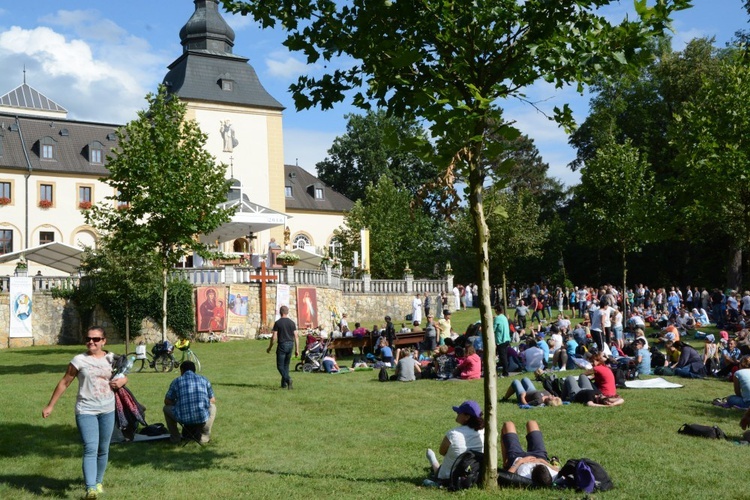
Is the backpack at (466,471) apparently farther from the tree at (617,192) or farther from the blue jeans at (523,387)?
the tree at (617,192)

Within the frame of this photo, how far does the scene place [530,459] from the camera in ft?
27.5

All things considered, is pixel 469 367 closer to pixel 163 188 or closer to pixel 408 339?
pixel 408 339

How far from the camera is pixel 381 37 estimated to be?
773 cm

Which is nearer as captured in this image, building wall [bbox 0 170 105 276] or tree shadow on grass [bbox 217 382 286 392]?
tree shadow on grass [bbox 217 382 286 392]

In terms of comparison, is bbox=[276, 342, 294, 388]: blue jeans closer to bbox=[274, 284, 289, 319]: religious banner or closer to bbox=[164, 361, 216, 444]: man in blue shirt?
bbox=[164, 361, 216, 444]: man in blue shirt

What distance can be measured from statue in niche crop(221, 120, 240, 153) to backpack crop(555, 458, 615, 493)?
4860cm

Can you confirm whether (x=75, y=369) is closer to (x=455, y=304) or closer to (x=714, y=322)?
(x=714, y=322)

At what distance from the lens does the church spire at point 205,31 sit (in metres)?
55.6

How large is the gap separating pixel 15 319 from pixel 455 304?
22.2 metres

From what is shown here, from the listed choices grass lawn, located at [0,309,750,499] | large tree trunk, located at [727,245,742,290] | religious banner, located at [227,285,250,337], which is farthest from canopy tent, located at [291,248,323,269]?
grass lawn, located at [0,309,750,499]

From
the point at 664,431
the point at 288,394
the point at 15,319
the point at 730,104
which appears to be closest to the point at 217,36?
the point at 15,319

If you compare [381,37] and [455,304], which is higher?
[381,37]

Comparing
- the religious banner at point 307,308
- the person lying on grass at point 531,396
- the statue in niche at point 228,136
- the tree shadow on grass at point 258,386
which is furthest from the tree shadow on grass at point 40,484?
the statue in niche at point 228,136

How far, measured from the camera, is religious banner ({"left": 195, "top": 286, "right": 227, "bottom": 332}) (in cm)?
3019
